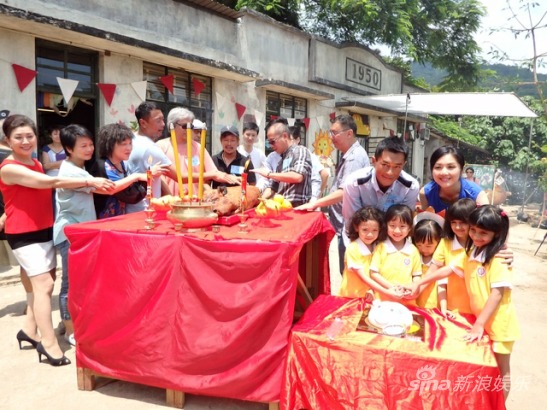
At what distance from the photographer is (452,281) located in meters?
2.52

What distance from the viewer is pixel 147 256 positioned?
7.72ft

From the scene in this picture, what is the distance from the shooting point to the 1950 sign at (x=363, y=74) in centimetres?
1206

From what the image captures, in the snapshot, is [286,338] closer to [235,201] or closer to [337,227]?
[235,201]

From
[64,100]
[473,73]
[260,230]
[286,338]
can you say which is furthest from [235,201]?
[473,73]

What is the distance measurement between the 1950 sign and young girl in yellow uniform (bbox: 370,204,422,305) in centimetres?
1008

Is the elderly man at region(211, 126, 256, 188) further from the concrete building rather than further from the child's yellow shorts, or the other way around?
the concrete building

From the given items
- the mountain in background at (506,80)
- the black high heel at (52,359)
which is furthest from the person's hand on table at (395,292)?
the mountain in background at (506,80)

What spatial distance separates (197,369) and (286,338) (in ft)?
1.66

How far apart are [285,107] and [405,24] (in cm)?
464

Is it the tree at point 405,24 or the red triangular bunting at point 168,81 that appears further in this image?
the tree at point 405,24

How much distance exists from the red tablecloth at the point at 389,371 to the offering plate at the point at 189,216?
2.53ft

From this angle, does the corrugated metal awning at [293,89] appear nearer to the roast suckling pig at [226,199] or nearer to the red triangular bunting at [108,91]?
the red triangular bunting at [108,91]

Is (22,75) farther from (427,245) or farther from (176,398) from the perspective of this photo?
(427,245)

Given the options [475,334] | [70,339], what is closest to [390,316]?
[475,334]
